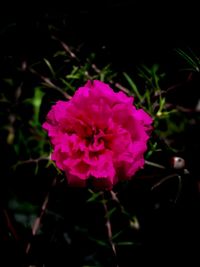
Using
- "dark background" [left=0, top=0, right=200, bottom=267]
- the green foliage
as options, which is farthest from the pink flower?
"dark background" [left=0, top=0, right=200, bottom=267]

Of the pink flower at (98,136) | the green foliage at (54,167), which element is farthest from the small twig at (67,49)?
the pink flower at (98,136)

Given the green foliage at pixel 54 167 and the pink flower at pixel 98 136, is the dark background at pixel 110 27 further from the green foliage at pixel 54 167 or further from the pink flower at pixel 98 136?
the pink flower at pixel 98 136

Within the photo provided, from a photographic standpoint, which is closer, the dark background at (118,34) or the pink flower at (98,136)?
the pink flower at (98,136)

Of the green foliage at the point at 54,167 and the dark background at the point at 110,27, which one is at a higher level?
the dark background at the point at 110,27

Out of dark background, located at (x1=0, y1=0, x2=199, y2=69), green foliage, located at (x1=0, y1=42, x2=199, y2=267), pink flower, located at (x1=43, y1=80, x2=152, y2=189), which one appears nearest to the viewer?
pink flower, located at (x1=43, y1=80, x2=152, y2=189)

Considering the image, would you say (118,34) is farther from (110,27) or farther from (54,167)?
(54,167)

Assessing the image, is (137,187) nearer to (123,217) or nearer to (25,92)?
(123,217)

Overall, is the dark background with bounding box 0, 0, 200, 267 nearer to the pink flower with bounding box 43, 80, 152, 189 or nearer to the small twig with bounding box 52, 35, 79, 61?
the small twig with bounding box 52, 35, 79, 61

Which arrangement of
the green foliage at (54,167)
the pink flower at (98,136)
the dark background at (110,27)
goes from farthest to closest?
1. the dark background at (110,27)
2. the green foliage at (54,167)
3. the pink flower at (98,136)

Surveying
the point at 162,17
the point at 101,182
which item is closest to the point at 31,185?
the point at 101,182
